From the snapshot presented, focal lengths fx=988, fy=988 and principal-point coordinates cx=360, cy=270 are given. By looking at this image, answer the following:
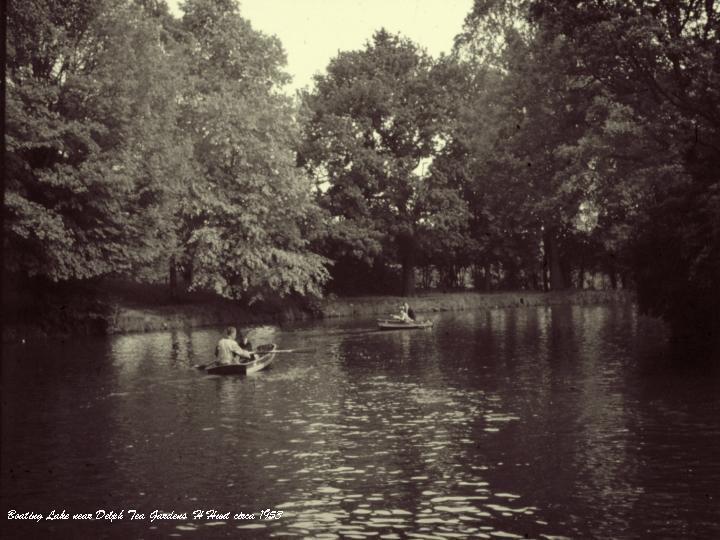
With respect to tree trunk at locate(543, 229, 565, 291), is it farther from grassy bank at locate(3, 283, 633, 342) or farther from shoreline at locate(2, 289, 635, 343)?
grassy bank at locate(3, 283, 633, 342)

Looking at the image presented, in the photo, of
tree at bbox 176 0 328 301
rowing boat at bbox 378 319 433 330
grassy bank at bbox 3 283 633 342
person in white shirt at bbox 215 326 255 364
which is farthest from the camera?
tree at bbox 176 0 328 301

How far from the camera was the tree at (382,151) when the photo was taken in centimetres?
7794

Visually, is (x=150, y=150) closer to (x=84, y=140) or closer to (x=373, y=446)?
(x=84, y=140)

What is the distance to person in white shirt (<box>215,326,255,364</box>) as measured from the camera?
→ 3481 centimetres

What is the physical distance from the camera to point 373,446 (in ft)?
Result: 68.4

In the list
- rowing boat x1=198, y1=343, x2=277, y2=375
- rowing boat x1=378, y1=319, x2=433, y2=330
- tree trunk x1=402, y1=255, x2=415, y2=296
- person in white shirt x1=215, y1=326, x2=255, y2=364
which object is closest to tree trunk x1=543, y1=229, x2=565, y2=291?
tree trunk x1=402, y1=255, x2=415, y2=296

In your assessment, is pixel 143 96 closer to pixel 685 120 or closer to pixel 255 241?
pixel 255 241

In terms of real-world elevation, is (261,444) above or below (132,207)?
below

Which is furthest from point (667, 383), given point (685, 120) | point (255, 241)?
point (255, 241)

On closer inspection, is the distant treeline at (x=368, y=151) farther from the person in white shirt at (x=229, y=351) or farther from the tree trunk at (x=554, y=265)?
the person in white shirt at (x=229, y=351)

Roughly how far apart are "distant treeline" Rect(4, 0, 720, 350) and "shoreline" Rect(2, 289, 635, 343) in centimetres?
185

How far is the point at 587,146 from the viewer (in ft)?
182

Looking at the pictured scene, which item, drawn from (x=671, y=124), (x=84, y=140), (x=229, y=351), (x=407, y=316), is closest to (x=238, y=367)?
(x=229, y=351)

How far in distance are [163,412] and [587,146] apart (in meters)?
36.0
